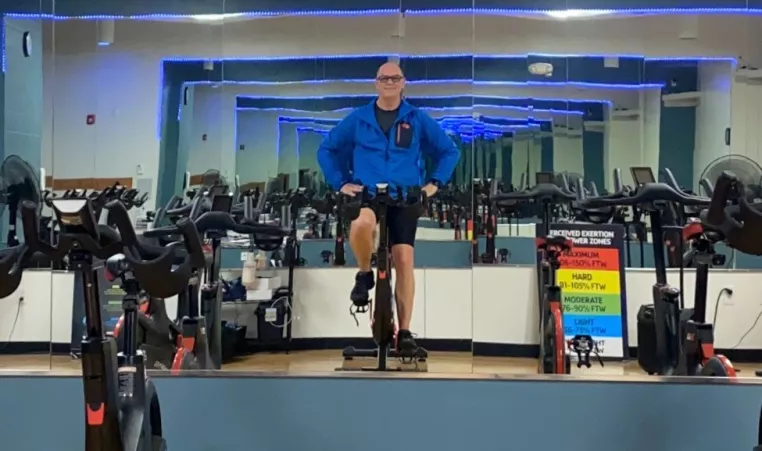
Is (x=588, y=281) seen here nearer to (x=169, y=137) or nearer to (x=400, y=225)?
(x=400, y=225)

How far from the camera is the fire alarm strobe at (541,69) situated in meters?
4.63

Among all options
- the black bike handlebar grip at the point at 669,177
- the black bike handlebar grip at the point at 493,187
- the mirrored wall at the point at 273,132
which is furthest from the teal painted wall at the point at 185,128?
the black bike handlebar grip at the point at 669,177

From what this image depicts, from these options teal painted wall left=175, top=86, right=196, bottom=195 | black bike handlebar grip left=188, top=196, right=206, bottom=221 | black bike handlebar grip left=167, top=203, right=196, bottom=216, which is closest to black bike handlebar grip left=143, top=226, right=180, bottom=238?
black bike handlebar grip left=188, top=196, right=206, bottom=221

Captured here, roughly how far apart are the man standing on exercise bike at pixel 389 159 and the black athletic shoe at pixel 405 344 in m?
0.01

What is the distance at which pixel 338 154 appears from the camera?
163 inches

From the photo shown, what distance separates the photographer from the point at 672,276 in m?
4.38

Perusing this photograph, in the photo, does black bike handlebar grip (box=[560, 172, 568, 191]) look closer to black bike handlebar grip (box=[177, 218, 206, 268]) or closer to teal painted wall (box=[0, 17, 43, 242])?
black bike handlebar grip (box=[177, 218, 206, 268])

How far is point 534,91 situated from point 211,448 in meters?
3.03

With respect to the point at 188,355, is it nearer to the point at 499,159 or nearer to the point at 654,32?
the point at 499,159

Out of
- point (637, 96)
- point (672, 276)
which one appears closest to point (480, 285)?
point (672, 276)

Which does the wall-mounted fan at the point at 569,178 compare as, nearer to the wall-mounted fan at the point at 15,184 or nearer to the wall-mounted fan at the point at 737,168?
the wall-mounted fan at the point at 737,168

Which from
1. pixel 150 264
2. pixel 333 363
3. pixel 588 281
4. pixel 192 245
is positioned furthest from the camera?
pixel 588 281

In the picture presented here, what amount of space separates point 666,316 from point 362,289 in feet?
5.62

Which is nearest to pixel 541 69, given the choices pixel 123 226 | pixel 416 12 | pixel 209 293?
pixel 416 12
